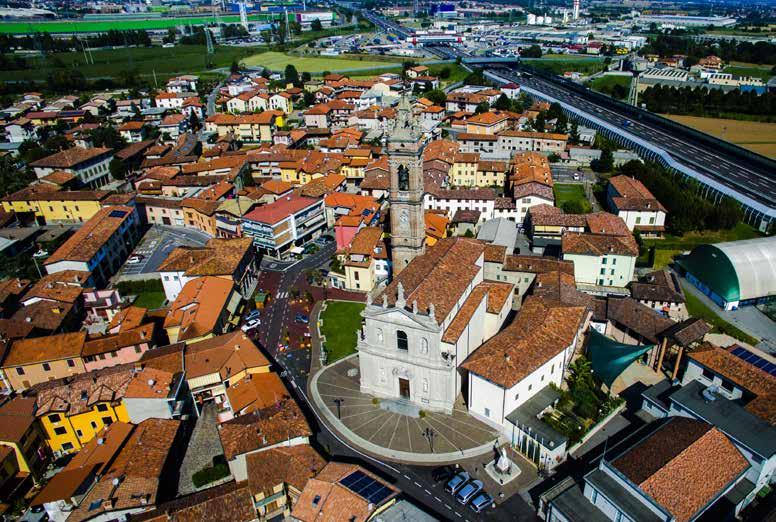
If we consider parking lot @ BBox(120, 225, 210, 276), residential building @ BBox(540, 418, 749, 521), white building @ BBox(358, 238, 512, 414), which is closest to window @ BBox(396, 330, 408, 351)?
white building @ BBox(358, 238, 512, 414)

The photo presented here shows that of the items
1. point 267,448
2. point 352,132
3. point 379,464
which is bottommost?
point 379,464

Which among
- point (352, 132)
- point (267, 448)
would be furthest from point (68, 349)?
point (352, 132)

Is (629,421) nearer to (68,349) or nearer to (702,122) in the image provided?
(68,349)

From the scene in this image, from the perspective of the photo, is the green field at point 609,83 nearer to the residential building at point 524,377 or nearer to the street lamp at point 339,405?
the residential building at point 524,377

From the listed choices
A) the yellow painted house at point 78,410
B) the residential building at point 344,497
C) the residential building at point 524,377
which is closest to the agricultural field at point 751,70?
the residential building at point 524,377

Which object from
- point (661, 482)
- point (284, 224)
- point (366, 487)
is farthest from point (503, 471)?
point (284, 224)

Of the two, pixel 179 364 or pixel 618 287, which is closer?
pixel 179 364

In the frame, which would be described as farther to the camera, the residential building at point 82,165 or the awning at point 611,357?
the residential building at point 82,165
